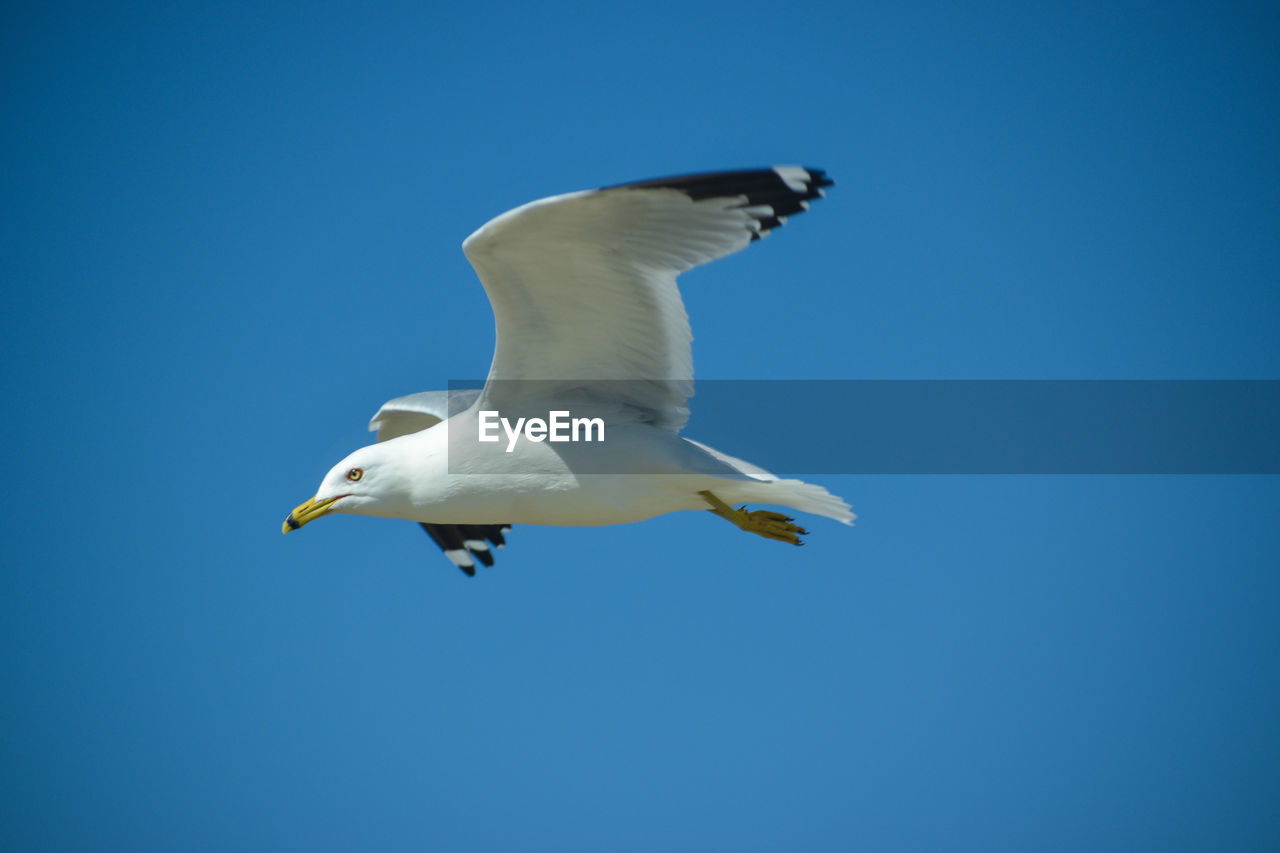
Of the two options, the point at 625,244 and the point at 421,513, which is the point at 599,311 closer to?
the point at 625,244

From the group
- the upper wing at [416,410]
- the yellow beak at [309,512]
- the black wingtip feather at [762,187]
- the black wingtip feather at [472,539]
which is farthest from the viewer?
the black wingtip feather at [472,539]

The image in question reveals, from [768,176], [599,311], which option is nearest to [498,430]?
[599,311]

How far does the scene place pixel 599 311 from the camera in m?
5.75

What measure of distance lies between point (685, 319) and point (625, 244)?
573 millimetres

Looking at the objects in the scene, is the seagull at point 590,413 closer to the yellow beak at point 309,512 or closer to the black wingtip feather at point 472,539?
the yellow beak at point 309,512

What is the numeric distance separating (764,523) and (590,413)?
1031 millimetres

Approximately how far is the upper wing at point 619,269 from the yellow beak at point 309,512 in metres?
0.96

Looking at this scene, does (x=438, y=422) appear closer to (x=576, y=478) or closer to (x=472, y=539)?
(x=472, y=539)

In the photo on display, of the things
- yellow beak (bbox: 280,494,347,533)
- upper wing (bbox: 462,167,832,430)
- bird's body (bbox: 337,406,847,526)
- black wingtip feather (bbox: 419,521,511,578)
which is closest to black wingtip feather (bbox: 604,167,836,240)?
upper wing (bbox: 462,167,832,430)

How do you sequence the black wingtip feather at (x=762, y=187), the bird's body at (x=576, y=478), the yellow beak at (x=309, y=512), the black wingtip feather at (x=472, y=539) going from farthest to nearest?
the black wingtip feather at (x=472, y=539)
the yellow beak at (x=309, y=512)
the bird's body at (x=576, y=478)
the black wingtip feather at (x=762, y=187)

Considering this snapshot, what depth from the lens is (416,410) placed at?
712cm

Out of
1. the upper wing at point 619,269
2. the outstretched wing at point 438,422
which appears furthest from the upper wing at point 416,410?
the upper wing at point 619,269

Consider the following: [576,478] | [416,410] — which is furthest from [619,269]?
[416,410]

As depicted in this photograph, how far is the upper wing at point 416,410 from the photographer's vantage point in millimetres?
7062
